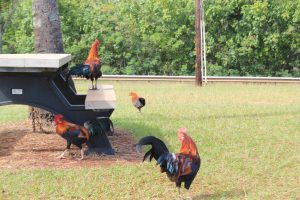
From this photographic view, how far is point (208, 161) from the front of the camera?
734 cm

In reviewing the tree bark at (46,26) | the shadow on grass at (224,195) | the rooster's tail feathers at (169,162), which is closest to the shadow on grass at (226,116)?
the tree bark at (46,26)

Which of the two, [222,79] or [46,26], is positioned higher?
[46,26]

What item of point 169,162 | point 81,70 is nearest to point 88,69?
point 81,70

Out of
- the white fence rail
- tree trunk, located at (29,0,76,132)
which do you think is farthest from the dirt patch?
the white fence rail

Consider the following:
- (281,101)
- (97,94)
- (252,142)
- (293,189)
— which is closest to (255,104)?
(281,101)

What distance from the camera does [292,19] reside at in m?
23.4

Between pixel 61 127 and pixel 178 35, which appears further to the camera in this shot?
pixel 178 35

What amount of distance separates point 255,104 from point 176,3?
12499mm

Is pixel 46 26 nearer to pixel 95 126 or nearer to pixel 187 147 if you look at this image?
pixel 95 126

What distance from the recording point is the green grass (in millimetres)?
6043

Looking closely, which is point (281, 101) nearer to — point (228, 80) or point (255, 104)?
point (255, 104)

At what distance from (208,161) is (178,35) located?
698 inches

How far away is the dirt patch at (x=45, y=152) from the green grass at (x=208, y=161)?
1.00 ft

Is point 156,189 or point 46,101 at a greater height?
point 46,101
